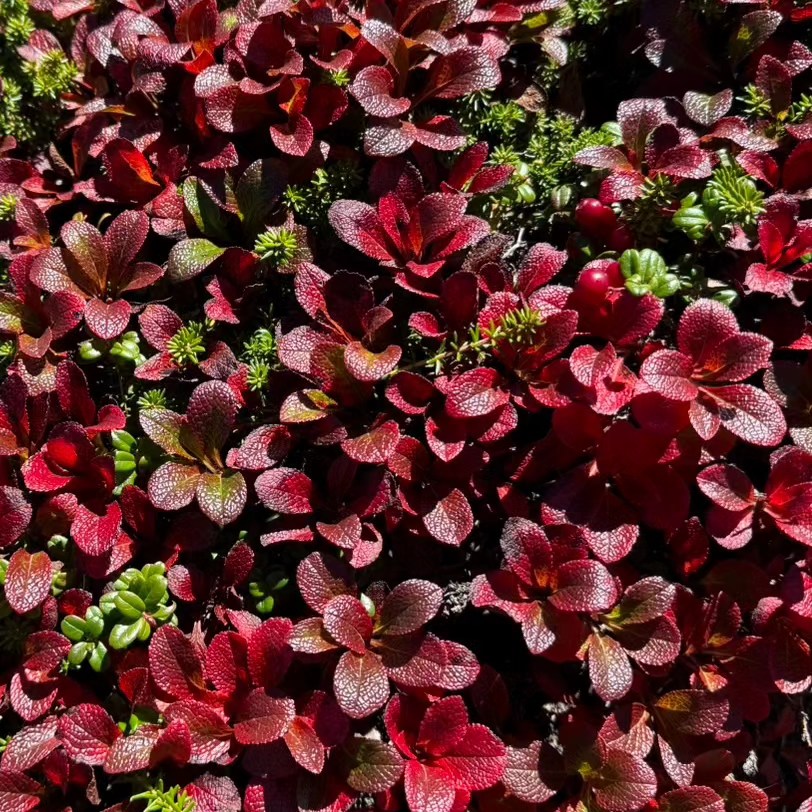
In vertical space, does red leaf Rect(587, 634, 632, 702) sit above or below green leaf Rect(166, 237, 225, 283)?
below

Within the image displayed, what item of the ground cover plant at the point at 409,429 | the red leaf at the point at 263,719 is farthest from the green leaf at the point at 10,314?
the red leaf at the point at 263,719

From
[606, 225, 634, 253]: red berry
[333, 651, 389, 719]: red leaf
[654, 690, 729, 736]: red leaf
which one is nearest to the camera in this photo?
[333, 651, 389, 719]: red leaf

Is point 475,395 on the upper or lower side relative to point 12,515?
upper

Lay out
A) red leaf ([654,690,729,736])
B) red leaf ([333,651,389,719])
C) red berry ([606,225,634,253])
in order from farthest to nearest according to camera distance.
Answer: red berry ([606,225,634,253]), red leaf ([654,690,729,736]), red leaf ([333,651,389,719])

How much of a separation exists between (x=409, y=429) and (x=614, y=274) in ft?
1.83

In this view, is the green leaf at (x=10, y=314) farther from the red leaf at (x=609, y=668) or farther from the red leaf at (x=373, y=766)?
the red leaf at (x=609, y=668)

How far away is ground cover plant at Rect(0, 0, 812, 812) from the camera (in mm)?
1625

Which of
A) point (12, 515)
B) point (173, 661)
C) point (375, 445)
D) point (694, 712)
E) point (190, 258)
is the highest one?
point (190, 258)

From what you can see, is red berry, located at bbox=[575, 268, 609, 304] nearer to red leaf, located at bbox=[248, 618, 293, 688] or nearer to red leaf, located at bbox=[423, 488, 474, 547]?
red leaf, located at bbox=[423, 488, 474, 547]

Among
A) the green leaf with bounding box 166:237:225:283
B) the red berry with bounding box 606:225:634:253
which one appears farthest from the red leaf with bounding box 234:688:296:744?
the red berry with bounding box 606:225:634:253

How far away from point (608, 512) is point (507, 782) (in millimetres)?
581

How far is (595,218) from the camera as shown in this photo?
186 cm

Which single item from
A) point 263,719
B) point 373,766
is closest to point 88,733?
point 263,719

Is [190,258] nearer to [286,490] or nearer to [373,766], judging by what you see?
[286,490]
